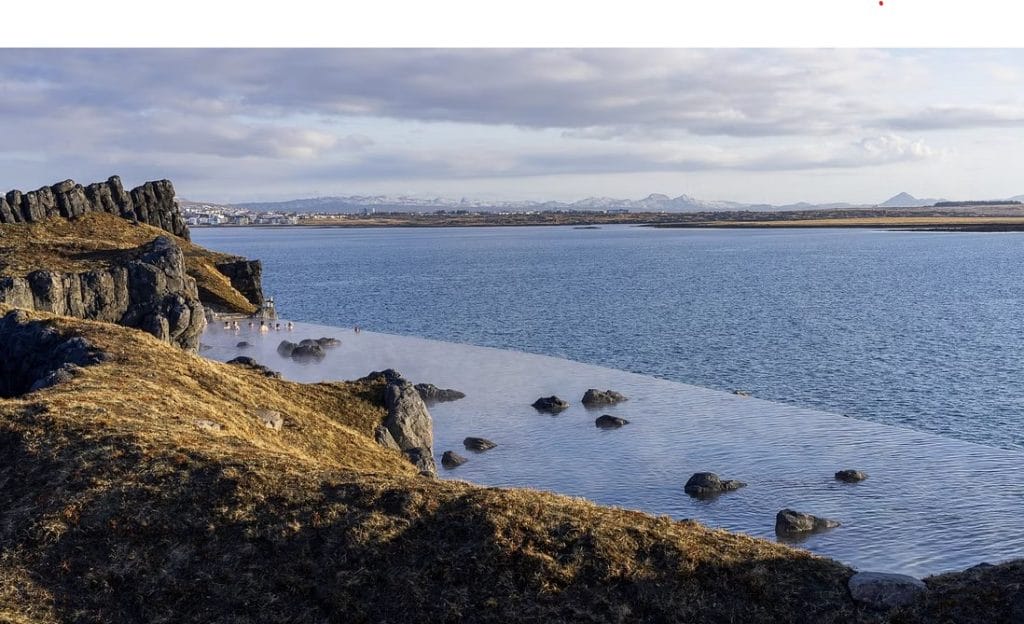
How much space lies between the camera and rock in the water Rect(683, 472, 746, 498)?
38188mm

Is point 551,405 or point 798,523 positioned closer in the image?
point 798,523

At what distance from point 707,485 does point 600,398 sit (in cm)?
1790

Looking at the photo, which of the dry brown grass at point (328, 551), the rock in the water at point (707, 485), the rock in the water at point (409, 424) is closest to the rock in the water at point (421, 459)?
the rock in the water at point (409, 424)

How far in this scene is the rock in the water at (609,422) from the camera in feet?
163

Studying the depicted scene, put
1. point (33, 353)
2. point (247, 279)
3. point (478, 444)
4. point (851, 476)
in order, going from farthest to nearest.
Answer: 1. point (247, 279)
2. point (478, 444)
3. point (851, 476)
4. point (33, 353)

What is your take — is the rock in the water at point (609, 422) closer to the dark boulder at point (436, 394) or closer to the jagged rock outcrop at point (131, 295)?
the dark boulder at point (436, 394)

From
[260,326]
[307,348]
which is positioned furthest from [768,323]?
[260,326]

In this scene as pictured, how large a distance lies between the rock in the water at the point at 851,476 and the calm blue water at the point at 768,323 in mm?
12421

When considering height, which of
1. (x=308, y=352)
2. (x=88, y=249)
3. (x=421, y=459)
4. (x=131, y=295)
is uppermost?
(x=88, y=249)

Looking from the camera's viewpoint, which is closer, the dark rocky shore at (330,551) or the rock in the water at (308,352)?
the dark rocky shore at (330,551)

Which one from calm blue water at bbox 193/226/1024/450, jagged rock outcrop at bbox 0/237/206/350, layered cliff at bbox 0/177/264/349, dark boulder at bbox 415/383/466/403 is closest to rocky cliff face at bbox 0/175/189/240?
layered cliff at bbox 0/177/264/349

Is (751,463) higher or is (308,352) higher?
(308,352)

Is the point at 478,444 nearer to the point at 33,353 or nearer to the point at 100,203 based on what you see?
the point at 33,353

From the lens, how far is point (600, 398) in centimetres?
5594
